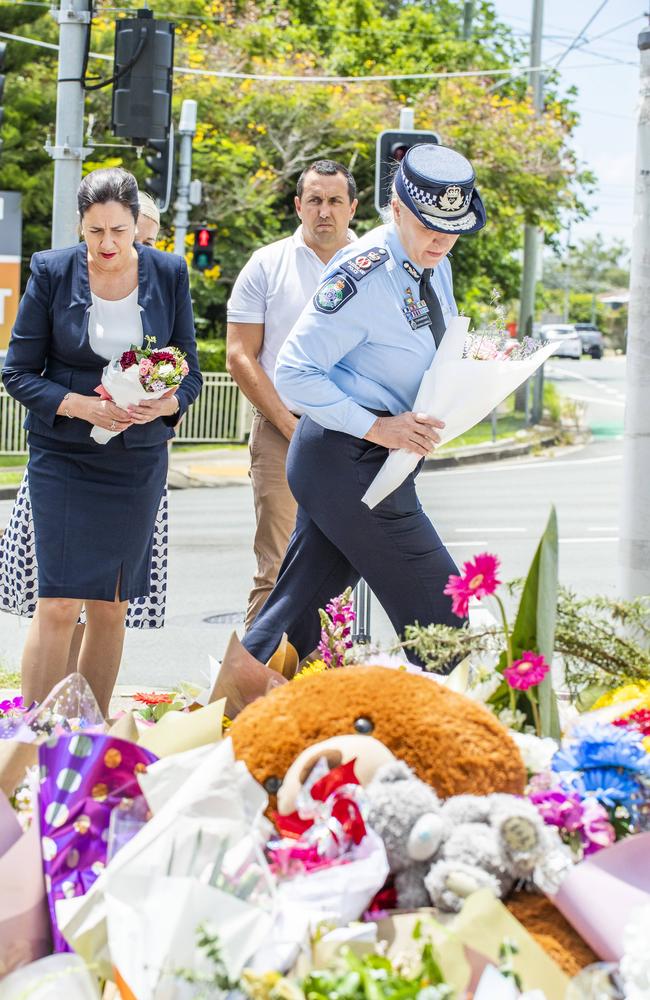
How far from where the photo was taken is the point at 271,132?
23.8 metres

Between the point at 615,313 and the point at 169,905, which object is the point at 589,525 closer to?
the point at 169,905

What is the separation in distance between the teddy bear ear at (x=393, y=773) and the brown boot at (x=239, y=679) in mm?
790

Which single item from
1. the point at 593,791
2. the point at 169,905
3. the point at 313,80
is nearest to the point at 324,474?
the point at 593,791

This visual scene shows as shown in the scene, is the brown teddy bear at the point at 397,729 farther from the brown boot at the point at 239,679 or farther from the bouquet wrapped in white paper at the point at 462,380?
the bouquet wrapped in white paper at the point at 462,380

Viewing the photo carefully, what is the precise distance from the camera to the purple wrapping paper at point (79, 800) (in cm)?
206

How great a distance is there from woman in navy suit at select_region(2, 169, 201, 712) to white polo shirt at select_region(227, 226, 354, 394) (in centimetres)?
96

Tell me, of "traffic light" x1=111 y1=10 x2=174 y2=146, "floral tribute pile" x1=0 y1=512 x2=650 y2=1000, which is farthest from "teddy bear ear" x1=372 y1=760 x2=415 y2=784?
"traffic light" x1=111 y1=10 x2=174 y2=146

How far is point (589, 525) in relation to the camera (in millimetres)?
13781

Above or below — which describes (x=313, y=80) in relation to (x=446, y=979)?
above

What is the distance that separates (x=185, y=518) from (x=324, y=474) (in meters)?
10.1

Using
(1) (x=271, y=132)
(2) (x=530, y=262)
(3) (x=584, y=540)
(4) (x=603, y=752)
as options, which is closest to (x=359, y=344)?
(4) (x=603, y=752)

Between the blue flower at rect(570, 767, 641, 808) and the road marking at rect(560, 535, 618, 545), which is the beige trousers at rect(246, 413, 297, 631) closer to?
the blue flower at rect(570, 767, 641, 808)

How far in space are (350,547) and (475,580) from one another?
1.39 m

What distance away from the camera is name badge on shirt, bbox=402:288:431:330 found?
3.87 m
